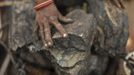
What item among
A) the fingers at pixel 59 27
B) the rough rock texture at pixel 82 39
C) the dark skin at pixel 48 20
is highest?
the fingers at pixel 59 27

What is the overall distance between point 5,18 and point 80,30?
499mm

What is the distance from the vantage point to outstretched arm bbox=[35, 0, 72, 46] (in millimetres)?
1019

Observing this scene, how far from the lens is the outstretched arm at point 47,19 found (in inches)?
40.1

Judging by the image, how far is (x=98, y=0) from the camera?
1189mm

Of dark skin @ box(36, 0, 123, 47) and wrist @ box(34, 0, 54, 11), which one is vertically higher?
wrist @ box(34, 0, 54, 11)

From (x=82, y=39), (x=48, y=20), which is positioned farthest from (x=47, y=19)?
(x=82, y=39)

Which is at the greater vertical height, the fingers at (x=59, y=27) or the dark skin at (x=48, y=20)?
the fingers at (x=59, y=27)

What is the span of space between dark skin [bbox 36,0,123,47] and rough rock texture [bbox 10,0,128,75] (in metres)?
0.02

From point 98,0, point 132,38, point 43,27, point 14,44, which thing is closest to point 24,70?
point 14,44

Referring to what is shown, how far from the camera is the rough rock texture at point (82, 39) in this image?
3.37ft

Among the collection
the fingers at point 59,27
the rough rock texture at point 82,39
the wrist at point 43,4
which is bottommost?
the rough rock texture at point 82,39

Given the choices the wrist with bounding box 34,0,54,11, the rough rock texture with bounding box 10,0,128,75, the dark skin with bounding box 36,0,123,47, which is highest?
the wrist with bounding box 34,0,54,11

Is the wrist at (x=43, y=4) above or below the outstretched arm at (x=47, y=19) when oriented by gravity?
above

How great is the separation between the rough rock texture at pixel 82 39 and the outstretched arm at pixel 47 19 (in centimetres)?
2
